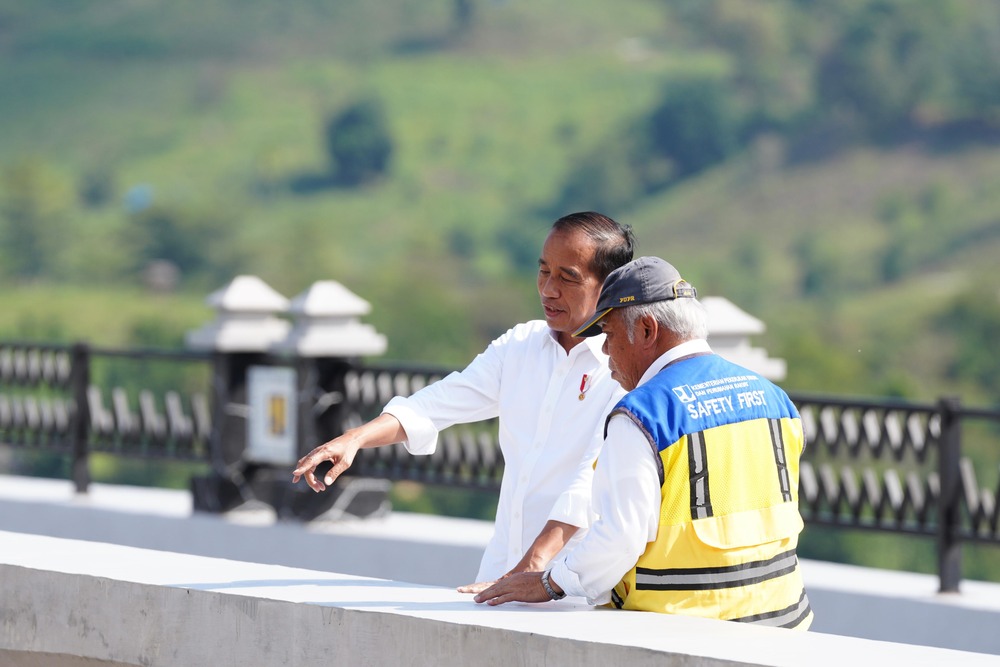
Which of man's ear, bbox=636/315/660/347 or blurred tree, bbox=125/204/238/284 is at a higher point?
blurred tree, bbox=125/204/238/284

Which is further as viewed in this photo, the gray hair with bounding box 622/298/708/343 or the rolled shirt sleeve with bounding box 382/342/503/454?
the rolled shirt sleeve with bounding box 382/342/503/454

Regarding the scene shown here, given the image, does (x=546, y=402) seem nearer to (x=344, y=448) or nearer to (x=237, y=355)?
(x=344, y=448)

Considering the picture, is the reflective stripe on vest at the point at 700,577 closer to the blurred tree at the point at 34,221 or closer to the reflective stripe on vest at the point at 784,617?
the reflective stripe on vest at the point at 784,617

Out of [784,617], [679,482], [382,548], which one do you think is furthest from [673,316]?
[382,548]

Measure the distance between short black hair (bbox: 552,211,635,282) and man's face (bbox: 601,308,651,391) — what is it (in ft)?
1.33

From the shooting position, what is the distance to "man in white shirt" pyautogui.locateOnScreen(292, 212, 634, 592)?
323 centimetres

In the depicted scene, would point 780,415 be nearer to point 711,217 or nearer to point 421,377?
point 421,377

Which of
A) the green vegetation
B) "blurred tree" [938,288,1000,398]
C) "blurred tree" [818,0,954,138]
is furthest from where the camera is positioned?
"blurred tree" [818,0,954,138]

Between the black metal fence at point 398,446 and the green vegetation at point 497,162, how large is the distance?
6500 cm

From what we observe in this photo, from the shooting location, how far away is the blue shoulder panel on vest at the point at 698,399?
8.81ft

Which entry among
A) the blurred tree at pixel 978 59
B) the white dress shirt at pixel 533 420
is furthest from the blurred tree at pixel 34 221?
the white dress shirt at pixel 533 420

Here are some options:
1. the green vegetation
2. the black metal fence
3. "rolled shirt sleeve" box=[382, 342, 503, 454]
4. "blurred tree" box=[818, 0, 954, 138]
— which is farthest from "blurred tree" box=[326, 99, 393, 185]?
"rolled shirt sleeve" box=[382, 342, 503, 454]

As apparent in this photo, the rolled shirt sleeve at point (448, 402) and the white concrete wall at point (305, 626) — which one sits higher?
the rolled shirt sleeve at point (448, 402)

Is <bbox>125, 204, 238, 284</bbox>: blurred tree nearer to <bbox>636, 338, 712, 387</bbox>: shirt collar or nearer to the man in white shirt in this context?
the man in white shirt
